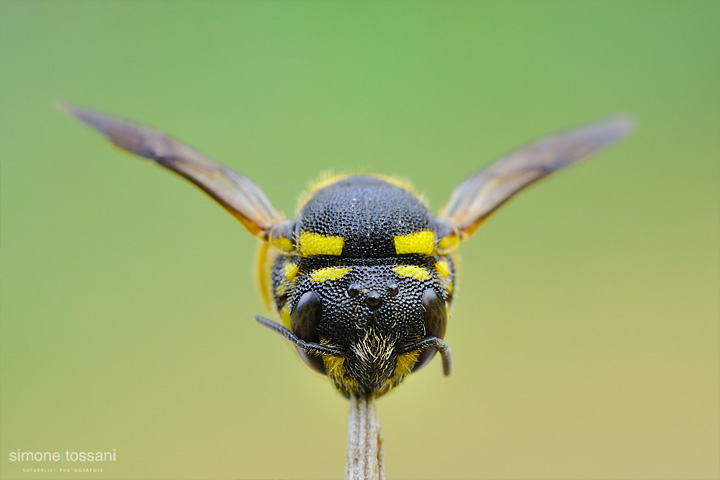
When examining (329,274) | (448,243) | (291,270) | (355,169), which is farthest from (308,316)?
(355,169)

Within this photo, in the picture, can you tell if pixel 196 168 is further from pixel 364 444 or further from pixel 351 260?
pixel 364 444

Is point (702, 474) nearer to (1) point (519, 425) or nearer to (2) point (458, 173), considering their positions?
(1) point (519, 425)

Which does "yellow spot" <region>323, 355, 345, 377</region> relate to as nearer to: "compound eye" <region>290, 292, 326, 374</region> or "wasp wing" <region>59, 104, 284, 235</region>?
"compound eye" <region>290, 292, 326, 374</region>

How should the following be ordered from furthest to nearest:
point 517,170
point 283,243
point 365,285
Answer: point 517,170 → point 283,243 → point 365,285

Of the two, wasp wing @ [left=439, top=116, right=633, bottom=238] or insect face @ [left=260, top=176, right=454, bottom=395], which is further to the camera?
wasp wing @ [left=439, top=116, right=633, bottom=238]

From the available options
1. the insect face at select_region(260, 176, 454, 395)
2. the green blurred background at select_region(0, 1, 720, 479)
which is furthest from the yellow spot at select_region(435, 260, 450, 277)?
the green blurred background at select_region(0, 1, 720, 479)

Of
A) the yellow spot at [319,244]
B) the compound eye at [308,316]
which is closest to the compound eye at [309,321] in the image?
the compound eye at [308,316]
